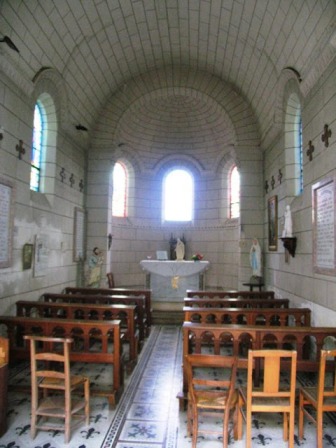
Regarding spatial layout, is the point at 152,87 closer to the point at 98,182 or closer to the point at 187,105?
the point at 187,105

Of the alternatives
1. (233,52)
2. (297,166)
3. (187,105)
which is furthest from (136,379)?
(187,105)

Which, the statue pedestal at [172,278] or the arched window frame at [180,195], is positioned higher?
the arched window frame at [180,195]

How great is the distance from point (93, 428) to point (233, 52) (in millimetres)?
7732

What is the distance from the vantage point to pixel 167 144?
12.4 m

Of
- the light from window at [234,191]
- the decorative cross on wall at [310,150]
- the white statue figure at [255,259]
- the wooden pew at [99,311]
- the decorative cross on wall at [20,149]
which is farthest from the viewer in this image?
the light from window at [234,191]

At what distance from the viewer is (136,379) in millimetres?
4840

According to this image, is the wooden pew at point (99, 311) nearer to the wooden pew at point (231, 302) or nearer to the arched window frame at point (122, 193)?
the wooden pew at point (231, 302)

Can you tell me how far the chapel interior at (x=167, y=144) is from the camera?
5473mm

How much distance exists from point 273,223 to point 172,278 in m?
2.92

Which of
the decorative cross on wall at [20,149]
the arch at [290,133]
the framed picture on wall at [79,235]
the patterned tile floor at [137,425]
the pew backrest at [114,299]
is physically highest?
the arch at [290,133]

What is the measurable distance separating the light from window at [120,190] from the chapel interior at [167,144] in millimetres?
74

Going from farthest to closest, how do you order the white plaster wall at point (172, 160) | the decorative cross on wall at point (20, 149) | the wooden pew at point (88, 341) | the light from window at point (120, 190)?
the light from window at point (120, 190) → the white plaster wall at point (172, 160) → the decorative cross on wall at point (20, 149) → the wooden pew at point (88, 341)

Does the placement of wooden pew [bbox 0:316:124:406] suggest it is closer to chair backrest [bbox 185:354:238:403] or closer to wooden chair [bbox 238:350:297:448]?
chair backrest [bbox 185:354:238:403]

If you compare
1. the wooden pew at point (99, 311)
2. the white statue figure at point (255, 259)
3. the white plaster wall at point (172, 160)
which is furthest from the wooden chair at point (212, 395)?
the white plaster wall at point (172, 160)
